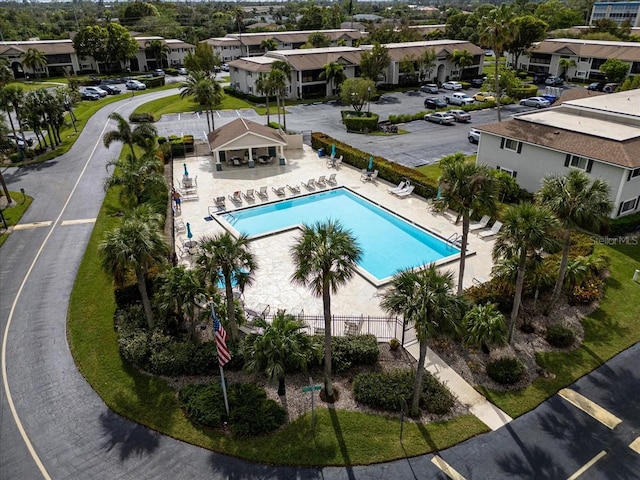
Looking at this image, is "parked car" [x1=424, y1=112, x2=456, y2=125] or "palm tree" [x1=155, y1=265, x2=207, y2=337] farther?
"parked car" [x1=424, y1=112, x2=456, y2=125]

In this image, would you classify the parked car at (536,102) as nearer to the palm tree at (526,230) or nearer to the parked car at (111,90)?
the palm tree at (526,230)

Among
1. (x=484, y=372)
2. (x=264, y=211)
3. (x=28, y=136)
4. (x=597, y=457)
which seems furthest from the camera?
(x=28, y=136)

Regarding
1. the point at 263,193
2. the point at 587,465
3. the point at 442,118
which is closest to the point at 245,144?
the point at 263,193

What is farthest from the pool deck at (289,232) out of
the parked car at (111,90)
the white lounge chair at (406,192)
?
the parked car at (111,90)

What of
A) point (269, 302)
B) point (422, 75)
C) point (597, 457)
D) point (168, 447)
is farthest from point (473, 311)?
point (422, 75)

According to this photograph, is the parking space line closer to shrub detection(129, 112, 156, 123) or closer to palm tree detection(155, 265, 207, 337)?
palm tree detection(155, 265, 207, 337)

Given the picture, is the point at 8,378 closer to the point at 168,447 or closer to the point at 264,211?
the point at 168,447

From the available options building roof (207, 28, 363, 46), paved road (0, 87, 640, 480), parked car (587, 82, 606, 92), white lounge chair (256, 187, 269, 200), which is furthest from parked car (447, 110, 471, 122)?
building roof (207, 28, 363, 46)
